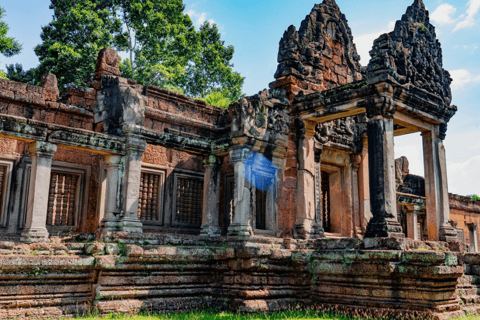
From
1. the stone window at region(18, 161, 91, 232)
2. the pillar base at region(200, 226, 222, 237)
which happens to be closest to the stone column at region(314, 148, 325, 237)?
the pillar base at region(200, 226, 222, 237)

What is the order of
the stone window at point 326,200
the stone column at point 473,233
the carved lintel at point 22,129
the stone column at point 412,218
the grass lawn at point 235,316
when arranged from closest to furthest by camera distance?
the grass lawn at point 235,316 → the carved lintel at point 22,129 → the stone window at point 326,200 → the stone column at point 412,218 → the stone column at point 473,233

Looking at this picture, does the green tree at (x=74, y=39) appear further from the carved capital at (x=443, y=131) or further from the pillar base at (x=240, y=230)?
the carved capital at (x=443, y=131)

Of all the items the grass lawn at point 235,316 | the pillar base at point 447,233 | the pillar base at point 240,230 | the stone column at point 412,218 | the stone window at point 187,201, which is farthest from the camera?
the stone column at point 412,218

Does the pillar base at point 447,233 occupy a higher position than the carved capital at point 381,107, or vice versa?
the carved capital at point 381,107

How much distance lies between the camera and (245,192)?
955cm

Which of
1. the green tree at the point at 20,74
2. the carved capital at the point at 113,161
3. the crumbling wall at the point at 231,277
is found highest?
the green tree at the point at 20,74

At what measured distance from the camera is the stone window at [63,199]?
397 inches

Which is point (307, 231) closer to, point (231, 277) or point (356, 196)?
point (231, 277)

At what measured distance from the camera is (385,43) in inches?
379

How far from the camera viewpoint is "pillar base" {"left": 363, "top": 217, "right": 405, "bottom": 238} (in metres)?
8.62

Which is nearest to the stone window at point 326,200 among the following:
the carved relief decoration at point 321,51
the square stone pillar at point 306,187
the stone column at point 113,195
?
the square stone pillar at point 306,187

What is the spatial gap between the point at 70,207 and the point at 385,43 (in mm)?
7626

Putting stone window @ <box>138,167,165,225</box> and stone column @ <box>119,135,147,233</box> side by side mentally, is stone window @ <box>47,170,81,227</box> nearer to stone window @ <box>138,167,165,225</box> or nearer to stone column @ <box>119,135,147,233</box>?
stone window @ <box>138,167,165,225</box>

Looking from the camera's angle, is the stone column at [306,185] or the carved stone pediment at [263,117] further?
the stone column at [306,185]
